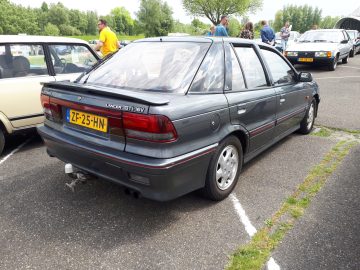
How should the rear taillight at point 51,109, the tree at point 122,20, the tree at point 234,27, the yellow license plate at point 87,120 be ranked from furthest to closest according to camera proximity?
the tree at point 122,20 → the tree at point 234,27 → the rear taillight at point 51,109 → the yellow license plate at point 87,120

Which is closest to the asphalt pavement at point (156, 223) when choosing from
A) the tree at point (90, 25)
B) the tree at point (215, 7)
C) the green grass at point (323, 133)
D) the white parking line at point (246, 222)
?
the white parking line at point (246, 222)

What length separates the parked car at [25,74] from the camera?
4.18 metres

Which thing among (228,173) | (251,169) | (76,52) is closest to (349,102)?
(251,169)

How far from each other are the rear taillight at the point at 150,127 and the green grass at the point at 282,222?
1.03 metres

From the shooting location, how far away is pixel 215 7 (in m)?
56.3

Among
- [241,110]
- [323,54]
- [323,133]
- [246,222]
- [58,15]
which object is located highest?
[58,15]

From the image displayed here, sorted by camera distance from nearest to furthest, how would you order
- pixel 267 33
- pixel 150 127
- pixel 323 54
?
pixel 150 127 < pixel 267 33 < pixel 323 54

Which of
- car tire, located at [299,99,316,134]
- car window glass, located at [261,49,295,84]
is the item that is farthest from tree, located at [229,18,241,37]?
car window glass, located at [261,49,295,84]

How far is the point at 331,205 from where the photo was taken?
306 cm

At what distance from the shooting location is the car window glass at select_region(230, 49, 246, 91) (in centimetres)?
314

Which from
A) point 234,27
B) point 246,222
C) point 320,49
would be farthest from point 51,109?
point 234,27

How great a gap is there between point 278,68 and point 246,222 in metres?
2.21

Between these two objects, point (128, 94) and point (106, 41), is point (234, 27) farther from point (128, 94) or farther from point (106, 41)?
point (128, 94)

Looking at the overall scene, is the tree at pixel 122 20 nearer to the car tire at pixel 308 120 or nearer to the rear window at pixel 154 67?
the car tire at pixel 308 120
